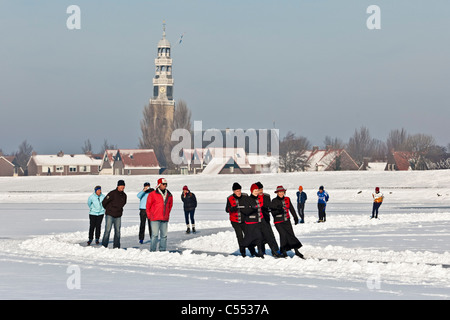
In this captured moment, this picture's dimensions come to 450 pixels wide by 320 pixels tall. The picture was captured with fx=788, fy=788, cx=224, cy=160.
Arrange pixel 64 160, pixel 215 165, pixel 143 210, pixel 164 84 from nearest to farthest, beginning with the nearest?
pixel 143 210
pixel 215 165
pixel 64 160
pixel 164 84

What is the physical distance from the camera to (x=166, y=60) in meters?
167

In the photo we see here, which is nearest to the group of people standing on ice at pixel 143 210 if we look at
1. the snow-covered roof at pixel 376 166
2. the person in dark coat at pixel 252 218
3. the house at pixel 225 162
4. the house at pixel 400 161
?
the person in dark coat at pixel 252 218

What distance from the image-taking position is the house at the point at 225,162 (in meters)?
121

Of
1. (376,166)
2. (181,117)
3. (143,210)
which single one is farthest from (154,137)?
(143,210)

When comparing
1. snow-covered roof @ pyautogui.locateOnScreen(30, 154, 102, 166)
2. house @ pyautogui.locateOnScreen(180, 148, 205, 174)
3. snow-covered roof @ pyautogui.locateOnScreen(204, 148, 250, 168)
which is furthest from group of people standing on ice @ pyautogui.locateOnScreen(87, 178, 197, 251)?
snow-covered roof @ pyautogui.locateOnScreen(30, 154, 102, 166)

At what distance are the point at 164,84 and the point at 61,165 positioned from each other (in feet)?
102

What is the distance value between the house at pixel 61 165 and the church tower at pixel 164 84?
15751 millimetres

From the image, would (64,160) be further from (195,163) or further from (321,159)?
(321,159)

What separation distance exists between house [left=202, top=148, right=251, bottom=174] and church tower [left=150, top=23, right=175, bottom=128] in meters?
16.6

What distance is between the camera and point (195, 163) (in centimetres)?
13300

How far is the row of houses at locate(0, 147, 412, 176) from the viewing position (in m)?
122

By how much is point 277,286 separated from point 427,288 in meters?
2.38
